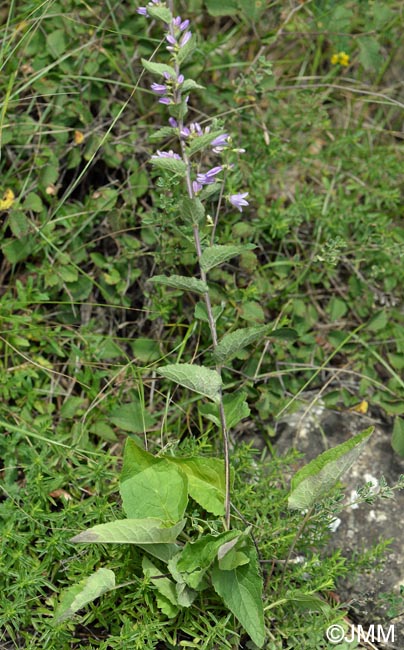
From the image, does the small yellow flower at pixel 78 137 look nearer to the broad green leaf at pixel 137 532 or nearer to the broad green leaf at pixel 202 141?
the broad green leaf at pixel 202 141

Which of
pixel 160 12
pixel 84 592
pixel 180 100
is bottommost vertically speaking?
pixel 84 592

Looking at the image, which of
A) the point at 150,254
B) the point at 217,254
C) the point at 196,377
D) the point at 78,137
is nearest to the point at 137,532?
the point at 196,377

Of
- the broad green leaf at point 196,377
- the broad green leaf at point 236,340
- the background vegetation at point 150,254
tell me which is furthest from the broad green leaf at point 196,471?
the broad green leaf at point 236,340

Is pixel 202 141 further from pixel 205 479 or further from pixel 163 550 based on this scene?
pixel 163 550

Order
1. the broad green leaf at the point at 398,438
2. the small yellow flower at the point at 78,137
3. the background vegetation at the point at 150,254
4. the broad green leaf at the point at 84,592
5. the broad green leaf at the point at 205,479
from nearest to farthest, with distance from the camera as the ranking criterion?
the broad green leaf at the point at 84,592, the broad green leaf at the point at 205,479, the background vegetation at the point at 150,254, the broad green leaf at the point at 398,438, the small yellow flower at the point at 78,137

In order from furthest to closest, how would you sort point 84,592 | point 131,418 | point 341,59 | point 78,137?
point 341,59
point 78,137
point 131,418
point 84,592

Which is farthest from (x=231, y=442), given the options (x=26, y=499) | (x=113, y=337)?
(x=26, y=499)

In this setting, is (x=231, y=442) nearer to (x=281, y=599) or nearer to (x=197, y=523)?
(x=197, y=523)
